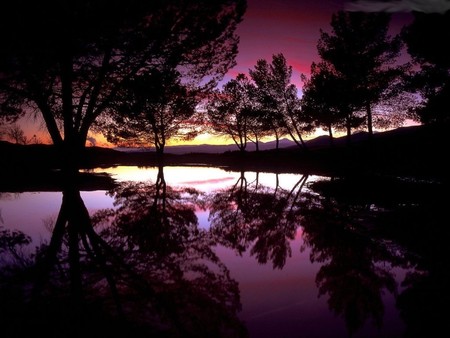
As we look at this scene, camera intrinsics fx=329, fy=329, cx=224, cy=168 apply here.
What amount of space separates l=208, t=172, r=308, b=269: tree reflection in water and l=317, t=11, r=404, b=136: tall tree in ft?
72.4

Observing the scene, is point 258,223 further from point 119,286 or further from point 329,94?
point 329,94

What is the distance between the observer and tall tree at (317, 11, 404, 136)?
3156 centimetres

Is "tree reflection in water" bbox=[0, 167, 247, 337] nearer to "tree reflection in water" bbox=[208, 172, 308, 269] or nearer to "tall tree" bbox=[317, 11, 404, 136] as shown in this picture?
"tree reflection in water" bbox=[208, 172, 308, 269]

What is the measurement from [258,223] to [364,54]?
1160 inches

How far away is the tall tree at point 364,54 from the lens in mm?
31562

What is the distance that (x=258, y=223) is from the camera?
895 centimetres

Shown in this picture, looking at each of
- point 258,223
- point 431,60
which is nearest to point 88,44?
point 258,223

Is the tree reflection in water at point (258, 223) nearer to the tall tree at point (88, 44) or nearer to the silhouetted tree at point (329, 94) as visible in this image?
the tall tree at point (88, 44)

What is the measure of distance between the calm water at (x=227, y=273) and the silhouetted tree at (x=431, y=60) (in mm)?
17522

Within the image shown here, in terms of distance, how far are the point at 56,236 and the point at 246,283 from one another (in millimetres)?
4780

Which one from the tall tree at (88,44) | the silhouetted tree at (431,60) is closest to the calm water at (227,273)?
the tall tree at (88,44)

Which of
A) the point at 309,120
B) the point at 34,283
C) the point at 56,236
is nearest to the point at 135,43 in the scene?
the point at 56,236

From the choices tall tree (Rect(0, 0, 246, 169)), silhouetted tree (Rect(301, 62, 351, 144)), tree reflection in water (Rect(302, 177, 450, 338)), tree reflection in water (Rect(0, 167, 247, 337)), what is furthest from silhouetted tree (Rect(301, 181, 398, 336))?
silhouetted tree (Rect(301, 62, 351, 144))

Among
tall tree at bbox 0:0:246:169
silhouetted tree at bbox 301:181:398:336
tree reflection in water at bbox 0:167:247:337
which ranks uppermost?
tall tree at bbox 0:0:246:169
